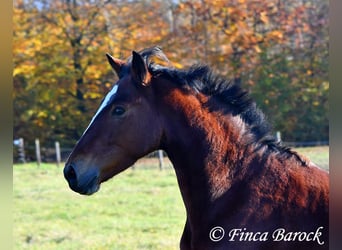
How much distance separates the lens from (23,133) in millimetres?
3334

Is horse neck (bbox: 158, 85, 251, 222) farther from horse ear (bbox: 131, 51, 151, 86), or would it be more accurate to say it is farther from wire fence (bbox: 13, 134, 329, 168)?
wire fence (bbox: 13, 134, 329, 168)

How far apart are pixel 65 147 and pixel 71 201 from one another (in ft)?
1.27

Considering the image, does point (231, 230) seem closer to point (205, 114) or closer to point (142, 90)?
point (205, 114)

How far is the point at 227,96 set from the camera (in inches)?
77.7

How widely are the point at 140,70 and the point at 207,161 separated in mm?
466

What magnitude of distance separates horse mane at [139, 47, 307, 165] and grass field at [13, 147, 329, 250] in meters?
0.70

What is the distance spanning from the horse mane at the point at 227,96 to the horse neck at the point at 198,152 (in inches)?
2.9

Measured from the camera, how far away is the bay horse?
184 centimetres

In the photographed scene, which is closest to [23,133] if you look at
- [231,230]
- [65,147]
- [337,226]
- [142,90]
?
[65,147]

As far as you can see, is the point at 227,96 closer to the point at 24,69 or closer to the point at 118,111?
the point at 118,111

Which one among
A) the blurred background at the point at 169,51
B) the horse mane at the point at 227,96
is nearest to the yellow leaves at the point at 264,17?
the blurred background at the point at 169,51

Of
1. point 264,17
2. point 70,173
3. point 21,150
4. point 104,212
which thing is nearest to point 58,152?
point 21,150

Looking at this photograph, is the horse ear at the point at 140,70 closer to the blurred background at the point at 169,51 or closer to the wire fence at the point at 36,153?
the blurred background at the point at 169,51

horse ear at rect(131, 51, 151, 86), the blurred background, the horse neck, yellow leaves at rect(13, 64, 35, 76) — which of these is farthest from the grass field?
horse ear at rect(131, 51, 151, 86)
